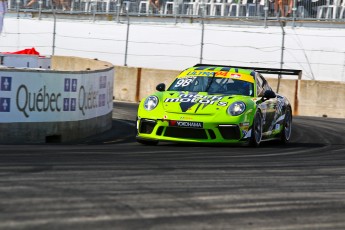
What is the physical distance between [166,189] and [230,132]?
5.97 metres

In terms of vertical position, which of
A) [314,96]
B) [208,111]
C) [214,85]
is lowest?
[314,96]

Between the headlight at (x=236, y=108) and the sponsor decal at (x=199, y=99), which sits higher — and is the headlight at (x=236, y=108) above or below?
below

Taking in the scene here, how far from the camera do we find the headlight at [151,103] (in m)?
14.2

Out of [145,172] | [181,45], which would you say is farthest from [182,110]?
[181,45]

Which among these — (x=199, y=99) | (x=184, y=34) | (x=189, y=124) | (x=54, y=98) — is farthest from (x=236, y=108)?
(x=184, y=34)

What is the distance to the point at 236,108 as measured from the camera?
46.1 ft

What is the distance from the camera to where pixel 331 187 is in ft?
30.7

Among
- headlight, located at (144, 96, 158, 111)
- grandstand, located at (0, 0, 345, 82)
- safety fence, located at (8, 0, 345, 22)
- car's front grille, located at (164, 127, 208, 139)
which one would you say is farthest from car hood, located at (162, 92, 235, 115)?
safety fence, located at (8, 0, 345, 22)

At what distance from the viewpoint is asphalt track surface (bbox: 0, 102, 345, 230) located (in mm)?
6590

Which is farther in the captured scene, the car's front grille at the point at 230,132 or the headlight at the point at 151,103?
the headlight at the point at 151,103

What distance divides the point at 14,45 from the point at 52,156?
25337 millimetres

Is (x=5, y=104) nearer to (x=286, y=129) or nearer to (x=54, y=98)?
(x=54, y=98)

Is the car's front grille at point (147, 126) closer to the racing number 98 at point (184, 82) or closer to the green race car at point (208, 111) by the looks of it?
the green race car at point (208, 111)

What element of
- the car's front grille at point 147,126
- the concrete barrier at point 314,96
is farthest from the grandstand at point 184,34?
the car's front grille at point 147,126
